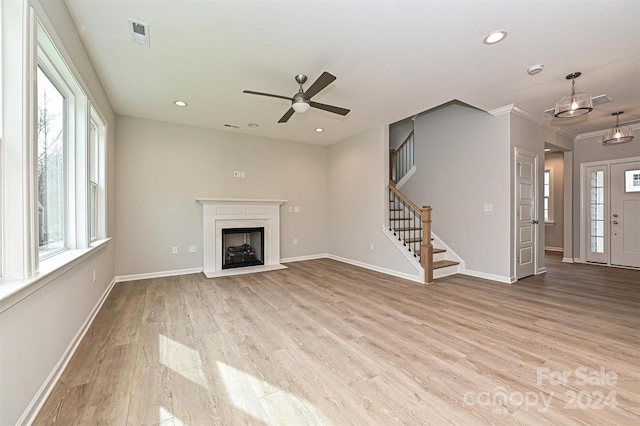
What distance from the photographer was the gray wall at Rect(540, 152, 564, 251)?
24.2 feet

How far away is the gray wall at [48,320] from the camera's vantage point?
1345mm

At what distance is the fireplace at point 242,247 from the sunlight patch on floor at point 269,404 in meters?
3.60

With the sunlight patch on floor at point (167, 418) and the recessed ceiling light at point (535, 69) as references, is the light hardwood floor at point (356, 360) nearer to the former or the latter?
the sunlight patch on floor at point (167, 418)

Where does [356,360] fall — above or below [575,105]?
below

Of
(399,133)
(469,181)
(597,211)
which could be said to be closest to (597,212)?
(597,211)

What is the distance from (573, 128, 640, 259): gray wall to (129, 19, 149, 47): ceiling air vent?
313 inches

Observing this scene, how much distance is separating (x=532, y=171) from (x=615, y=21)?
9.48 ft

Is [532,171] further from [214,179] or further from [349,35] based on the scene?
[214,179]

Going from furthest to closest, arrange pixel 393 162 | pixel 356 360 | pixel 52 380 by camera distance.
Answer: pixel 393 162, pixel 356 360, pixel 52 380

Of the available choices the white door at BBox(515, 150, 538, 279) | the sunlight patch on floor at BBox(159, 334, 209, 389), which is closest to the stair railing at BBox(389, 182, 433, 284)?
the white door at BBox(515, 150, 538, 279)

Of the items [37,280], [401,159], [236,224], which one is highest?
[401,159]

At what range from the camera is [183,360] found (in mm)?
2111

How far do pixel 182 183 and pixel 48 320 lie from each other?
351 cm

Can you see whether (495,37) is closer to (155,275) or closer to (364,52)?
(364,52)
